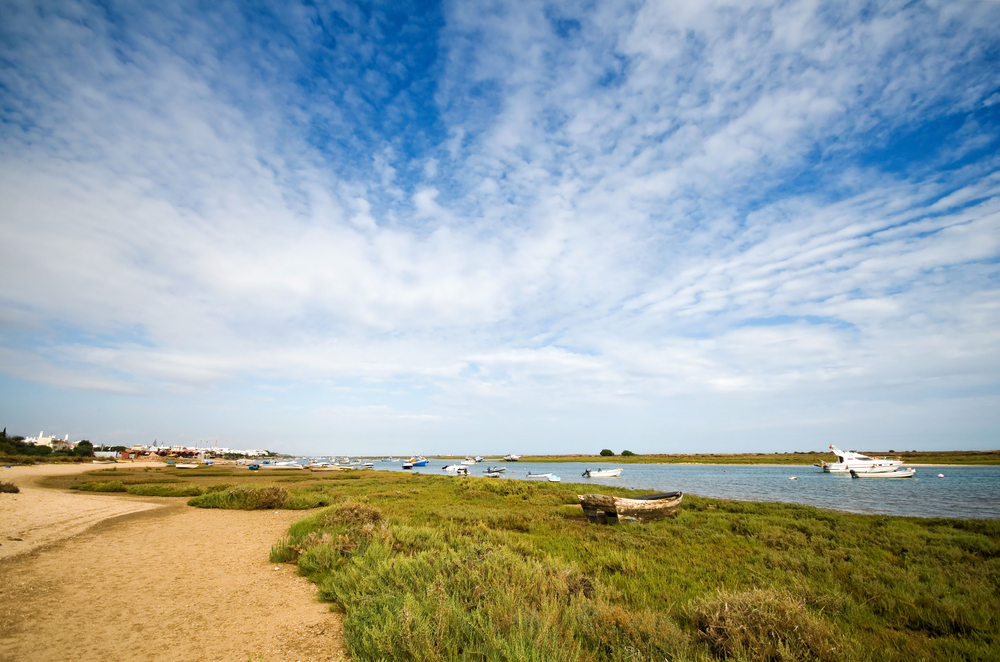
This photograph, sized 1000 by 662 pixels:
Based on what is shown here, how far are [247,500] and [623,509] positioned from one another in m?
18.4

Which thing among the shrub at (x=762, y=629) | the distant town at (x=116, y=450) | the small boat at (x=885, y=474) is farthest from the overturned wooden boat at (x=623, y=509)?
the distant town at (x=116, y=450)

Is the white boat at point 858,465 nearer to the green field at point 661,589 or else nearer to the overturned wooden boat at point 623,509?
the green field at point 661,589

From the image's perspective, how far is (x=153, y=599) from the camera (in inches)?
293

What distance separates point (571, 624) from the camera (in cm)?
535

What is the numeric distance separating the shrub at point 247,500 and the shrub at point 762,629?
21105mm

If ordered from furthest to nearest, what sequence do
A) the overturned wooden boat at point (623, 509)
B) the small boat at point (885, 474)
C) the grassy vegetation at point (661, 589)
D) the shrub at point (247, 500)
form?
the small boat at point (885, 474) < the shrub at point (247, 500) < the overturned wooden boat at point (623, 509) < the grassy vegetation at point (661, 589)

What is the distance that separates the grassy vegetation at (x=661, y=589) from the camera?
4.89 metres

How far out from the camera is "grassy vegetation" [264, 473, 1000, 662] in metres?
4.89

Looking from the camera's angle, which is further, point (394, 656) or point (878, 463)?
point (878, 463)

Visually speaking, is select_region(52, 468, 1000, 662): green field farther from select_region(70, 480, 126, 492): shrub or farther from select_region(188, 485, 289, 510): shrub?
select_region(70, 480, 126, 492): shrub

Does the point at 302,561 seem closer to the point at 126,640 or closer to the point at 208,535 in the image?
the point at 126,640

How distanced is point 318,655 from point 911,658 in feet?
25.5

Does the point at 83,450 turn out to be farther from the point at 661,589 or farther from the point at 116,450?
the point at 661,589

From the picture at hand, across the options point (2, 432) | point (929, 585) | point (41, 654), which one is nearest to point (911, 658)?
point (929, 585)
